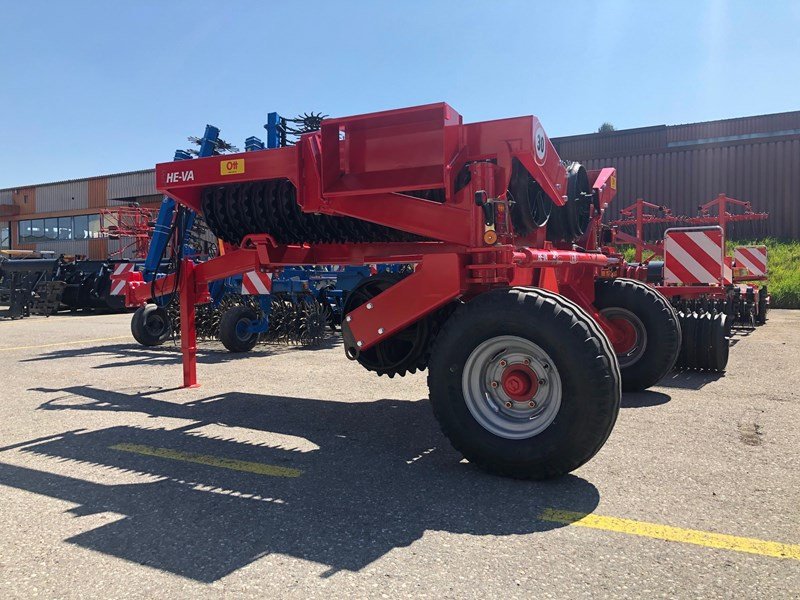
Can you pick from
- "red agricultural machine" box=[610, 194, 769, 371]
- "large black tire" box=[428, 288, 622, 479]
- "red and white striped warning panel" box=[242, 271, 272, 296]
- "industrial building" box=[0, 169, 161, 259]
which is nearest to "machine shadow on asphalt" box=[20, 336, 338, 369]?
"red and white striped warning panel" box=[242, 271, 272, 296]

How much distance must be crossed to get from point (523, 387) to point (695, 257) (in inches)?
233

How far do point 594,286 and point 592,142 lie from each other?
24975mm

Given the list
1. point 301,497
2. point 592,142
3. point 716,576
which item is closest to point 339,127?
point 301,497

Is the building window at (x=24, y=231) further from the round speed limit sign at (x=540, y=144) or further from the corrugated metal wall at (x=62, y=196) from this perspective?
the round speed limit sign at (x=540, y=144)

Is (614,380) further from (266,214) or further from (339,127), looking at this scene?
(266,214)

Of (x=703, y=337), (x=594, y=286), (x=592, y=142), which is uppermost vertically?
(x=592, y=142)

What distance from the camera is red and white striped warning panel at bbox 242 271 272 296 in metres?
9.36

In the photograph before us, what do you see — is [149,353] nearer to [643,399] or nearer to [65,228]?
[643,399]

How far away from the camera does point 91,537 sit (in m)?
2.90

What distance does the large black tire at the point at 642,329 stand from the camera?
19.4 feet

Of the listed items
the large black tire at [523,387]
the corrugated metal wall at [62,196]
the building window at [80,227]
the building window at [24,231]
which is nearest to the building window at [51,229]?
the corrugated metal wall at [62,196]

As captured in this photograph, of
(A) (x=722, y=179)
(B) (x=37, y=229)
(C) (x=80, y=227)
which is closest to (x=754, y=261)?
(A) (x=722, y=179)

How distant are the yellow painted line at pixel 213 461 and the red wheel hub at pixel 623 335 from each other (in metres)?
3.74

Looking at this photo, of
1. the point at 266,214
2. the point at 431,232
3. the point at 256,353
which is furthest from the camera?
the point at 256,353
